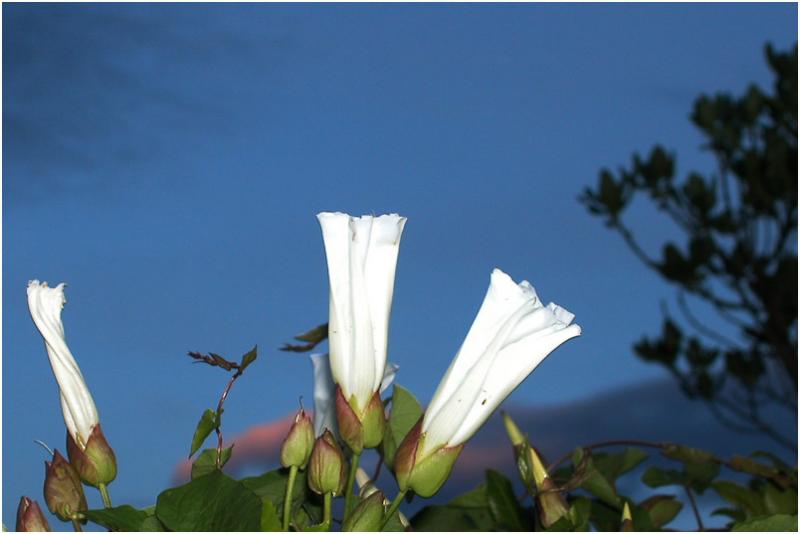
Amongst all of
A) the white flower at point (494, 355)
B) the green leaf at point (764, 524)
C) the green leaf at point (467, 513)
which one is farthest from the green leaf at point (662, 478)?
the white flower at point (494, 355)

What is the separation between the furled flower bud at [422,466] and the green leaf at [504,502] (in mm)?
425

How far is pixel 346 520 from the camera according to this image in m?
0.83

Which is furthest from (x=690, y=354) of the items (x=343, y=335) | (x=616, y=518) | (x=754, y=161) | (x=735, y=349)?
(x=343, y=335)

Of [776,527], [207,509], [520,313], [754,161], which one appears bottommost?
[776,527]

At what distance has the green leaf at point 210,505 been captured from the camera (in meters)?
0.79

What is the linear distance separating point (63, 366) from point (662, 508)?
0.96 metres

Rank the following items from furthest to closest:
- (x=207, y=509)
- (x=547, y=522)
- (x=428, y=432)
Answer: (x=547, y=522)
(x=428, y=432)
(x=207, y=509)

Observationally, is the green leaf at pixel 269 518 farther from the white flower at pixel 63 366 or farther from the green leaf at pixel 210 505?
the white flower at pixel 63 366

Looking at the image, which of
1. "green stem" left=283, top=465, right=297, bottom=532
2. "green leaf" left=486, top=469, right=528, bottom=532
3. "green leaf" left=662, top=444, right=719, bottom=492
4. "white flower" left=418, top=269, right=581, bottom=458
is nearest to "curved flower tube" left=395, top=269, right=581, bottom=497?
"white flower" left=418, top=269, right=581, bottom=458

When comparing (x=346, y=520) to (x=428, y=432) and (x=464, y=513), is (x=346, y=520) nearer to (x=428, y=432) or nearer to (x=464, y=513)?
(x=428, y=432)

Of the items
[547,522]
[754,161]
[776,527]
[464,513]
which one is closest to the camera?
[776,527]

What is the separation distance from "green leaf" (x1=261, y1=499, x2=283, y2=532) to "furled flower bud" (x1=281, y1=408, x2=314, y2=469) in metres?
0.08

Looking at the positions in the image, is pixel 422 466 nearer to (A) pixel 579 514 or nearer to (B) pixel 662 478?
(A) pixel 579 514

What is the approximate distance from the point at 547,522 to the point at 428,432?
0.98ft
